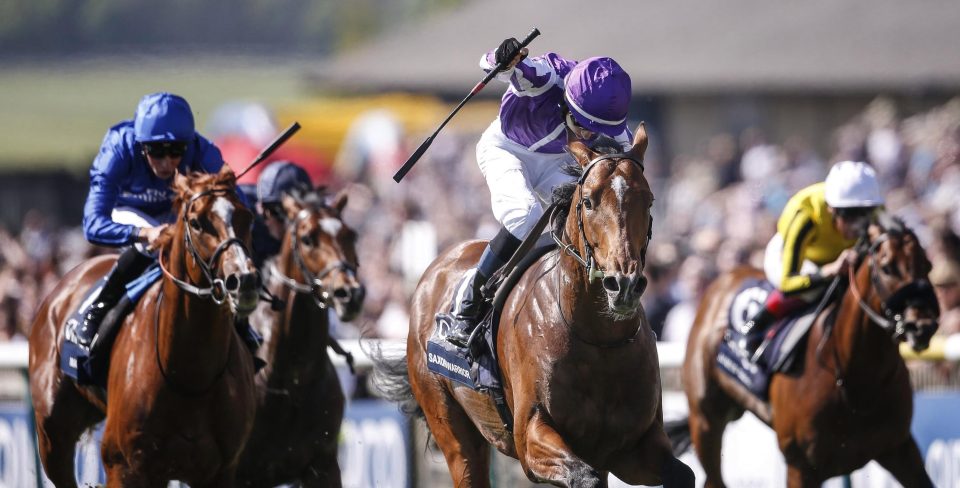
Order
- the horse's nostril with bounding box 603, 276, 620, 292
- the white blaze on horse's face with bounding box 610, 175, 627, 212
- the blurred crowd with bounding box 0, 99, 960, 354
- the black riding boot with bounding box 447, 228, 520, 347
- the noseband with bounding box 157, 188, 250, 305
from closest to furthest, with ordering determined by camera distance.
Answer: the horse's nostril with bounding box 603, 276, 620, 292 < the white blaze on horse's face with bounding box 610, 175, 627, 212 < the noseband with bounding box 157, 188, 250, 305 < the black riding boot with bounding box 447, 228, 520, 347 < the blurred crowd with bounding box 0, 99, 960, 354

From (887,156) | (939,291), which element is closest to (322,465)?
(939,291)

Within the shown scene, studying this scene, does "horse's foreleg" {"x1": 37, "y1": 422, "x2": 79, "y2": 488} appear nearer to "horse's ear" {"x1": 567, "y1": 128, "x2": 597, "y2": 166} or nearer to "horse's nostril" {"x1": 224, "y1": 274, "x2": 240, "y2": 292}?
"horse's nostril" {"x1": 224, "y1": 274, "x2": 240, "y2": 292}

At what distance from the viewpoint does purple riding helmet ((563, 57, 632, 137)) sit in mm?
5395

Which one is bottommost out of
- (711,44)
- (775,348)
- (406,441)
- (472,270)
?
(406,441)

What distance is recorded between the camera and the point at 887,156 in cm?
1388

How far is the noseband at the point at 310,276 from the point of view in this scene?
7094 millimetres

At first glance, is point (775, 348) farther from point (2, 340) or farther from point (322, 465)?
point (2, 340)

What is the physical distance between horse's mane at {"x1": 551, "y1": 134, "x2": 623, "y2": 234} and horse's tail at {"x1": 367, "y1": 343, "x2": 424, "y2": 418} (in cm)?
168

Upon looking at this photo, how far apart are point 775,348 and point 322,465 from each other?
7.28ft

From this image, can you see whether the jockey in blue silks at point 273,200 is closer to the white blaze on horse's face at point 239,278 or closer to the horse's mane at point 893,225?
the white blaze on horse's face at point 239,278

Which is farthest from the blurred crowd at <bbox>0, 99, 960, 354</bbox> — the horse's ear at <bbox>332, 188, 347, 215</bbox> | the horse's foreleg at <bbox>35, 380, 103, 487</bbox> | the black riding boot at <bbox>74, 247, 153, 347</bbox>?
the horse's foreleg at <bbox>35, 380, 103, 487</bbox>

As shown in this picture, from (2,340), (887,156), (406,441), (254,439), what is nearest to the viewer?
(254,439)

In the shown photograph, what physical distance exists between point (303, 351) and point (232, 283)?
158cm

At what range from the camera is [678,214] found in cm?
1529
